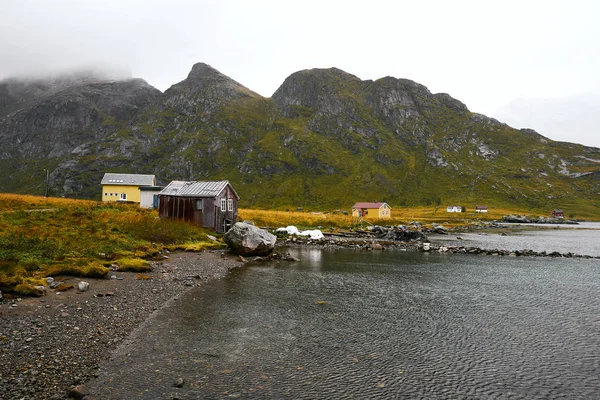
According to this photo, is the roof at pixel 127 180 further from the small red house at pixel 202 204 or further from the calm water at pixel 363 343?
the calm water at pixel 363 343

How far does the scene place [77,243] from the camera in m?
31.5

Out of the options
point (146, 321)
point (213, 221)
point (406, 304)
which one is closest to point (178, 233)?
point (213, 221)

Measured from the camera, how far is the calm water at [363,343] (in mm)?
12891

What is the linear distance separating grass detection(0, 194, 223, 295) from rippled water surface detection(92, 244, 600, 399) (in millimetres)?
8432

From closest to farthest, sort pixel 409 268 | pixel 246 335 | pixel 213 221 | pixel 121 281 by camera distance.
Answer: pixel 246 335, pixel 121 281, pixel 409 268, pixel 213 221

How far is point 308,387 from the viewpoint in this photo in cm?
1284

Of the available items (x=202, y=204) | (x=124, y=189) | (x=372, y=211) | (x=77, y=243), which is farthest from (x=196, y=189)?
(x=372, y=211)

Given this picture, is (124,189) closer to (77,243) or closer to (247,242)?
(247,242)

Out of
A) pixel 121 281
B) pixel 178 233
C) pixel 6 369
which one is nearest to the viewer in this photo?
pixel 6 369

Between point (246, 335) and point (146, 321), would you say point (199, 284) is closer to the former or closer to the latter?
point (146, 321)

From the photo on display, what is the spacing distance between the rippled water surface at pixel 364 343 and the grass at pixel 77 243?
27.7 ft

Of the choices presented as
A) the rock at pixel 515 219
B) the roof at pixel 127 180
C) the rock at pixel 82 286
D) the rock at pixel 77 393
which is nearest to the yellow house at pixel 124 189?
the roof at pixel 127 180

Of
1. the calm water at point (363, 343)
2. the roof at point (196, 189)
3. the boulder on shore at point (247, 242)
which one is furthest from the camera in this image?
the roof at point (196, 189)

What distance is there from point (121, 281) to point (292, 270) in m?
17.0
